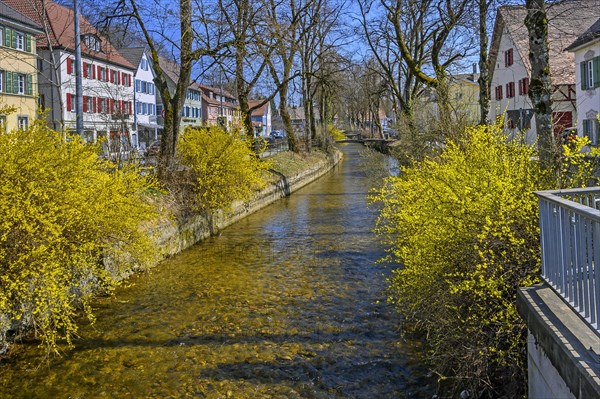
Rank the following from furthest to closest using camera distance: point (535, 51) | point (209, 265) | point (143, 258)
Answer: point (209, 265), point (143, 258), point (535, 51)

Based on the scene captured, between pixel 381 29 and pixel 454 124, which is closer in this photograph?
pixel 454 124

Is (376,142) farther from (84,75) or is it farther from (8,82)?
(8,82)

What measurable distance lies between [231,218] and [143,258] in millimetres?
8195

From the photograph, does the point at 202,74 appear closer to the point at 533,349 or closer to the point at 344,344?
the point at 344,344

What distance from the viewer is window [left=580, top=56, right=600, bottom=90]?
28241 millimetres

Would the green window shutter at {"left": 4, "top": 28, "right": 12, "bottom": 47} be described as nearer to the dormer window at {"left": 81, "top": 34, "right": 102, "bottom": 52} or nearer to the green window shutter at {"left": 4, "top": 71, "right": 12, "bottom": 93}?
the green window shutter at {"left": 4, "top": 71, "right": 12, "bottom": 93}

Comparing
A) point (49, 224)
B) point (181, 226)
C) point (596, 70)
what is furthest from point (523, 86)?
point (49, 224)

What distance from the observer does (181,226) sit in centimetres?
1388

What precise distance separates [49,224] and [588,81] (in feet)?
97.2

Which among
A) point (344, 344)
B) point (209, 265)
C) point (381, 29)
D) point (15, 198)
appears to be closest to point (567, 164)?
point (344, 344)

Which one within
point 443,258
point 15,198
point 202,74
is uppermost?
point 202,74

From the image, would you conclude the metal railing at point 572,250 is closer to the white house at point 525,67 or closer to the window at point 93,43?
the window at point 93,43

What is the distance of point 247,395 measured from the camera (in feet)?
20.2

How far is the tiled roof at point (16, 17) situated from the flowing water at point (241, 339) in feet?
98.3
